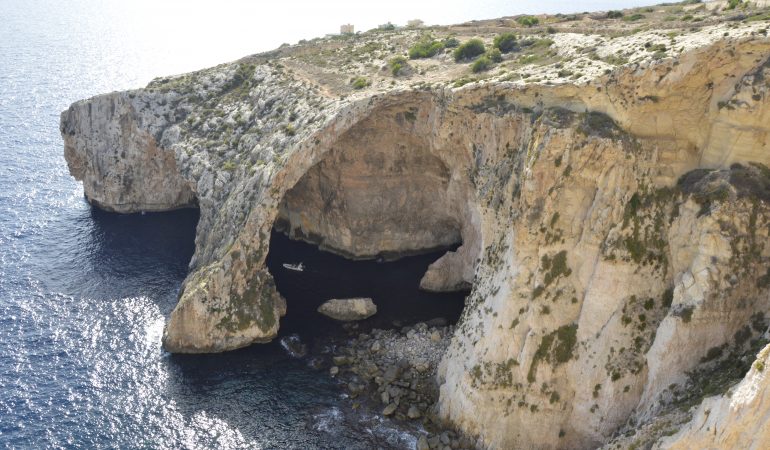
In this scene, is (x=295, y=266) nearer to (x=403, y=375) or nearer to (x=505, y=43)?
(x=403, y=375)

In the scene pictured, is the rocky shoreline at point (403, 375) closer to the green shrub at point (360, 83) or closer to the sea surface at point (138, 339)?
the sea surface at point (138, 339)

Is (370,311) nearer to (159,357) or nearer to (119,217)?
(159,357)

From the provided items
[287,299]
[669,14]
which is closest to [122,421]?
[287,299]

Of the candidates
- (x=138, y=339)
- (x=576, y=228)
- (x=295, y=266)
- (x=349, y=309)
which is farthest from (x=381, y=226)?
(x=576, y=228)

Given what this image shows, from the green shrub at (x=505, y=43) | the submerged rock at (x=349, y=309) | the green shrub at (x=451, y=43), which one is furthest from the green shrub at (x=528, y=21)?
the submerged rock at (x=349, y=309)

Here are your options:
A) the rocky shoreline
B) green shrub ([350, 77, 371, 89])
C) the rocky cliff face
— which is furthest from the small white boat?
green shrub ([350, 77, 371, 89])
